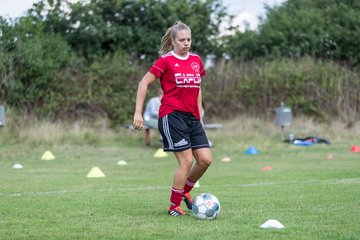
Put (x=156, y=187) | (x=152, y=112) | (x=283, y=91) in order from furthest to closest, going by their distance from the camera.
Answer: (x=283, y=91)
(x=152, y=112)
(x=156, y=187)

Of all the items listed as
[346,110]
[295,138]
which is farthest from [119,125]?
[346,110]

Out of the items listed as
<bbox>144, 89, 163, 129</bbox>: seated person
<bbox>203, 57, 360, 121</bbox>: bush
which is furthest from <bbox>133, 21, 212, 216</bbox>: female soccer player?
<bbox>203, 57, 360, 121</bbox>: bush

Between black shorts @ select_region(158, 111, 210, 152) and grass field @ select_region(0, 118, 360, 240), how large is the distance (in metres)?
0.75

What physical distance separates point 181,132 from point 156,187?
3942 millimetres

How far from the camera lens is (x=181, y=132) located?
7.74 metres

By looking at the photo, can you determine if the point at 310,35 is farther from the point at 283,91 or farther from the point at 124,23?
the point at 124,23

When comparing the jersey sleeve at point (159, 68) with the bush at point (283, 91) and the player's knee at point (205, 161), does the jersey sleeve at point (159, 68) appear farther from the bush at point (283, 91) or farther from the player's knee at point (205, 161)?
the bush at point (283, 91)

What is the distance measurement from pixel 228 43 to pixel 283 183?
2008 cm

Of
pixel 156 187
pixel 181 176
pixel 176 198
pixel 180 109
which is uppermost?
pixel 180 109

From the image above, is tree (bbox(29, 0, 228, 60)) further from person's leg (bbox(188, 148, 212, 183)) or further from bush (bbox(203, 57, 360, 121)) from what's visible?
person's leg (bbox(188, 148, 212, 183))

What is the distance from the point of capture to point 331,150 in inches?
816

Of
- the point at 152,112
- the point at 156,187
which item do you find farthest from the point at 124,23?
the point at 156,187

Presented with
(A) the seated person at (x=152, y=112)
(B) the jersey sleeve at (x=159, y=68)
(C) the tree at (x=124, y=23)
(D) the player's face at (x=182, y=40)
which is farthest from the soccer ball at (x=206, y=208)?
(C) the tree at (x=124, y=23)

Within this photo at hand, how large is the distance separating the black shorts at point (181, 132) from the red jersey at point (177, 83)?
65 millimetres
